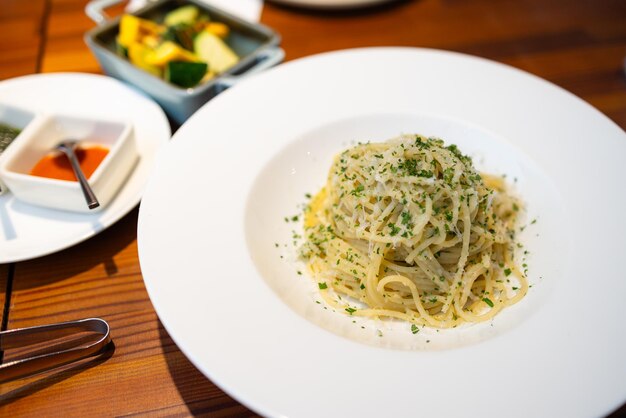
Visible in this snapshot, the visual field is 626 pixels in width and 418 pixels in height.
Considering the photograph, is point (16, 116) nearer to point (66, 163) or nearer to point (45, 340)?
point (66, 163)

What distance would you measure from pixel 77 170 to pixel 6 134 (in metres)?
0.52

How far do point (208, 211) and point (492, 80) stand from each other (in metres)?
1.50

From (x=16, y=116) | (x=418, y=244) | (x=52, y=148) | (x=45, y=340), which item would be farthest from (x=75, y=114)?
(x=418, y=244)

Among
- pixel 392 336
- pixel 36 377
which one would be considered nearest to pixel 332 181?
pixel 392 336

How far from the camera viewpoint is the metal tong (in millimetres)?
1555

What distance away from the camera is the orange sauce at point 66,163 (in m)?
2.15

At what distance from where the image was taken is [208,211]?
5.95 ft

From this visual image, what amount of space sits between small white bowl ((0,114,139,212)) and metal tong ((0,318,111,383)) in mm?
501

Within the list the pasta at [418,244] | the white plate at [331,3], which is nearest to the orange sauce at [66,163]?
the pasta at [418,244]

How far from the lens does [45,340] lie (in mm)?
1660

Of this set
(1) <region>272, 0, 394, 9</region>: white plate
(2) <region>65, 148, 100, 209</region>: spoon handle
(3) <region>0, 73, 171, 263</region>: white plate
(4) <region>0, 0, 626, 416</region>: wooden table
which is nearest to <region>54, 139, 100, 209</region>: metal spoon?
(2) <region>65, 148, 100, 209</region>: spoon handle

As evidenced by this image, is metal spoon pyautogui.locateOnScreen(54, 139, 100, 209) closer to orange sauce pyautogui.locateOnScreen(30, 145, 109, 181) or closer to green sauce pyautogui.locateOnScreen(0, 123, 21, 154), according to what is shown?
orange sauce pyautogui.locateOnScreen(30, 145, 109, 181)

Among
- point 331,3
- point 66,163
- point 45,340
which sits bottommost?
point 45,340

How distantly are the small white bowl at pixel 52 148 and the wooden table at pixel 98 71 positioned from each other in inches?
7.4
